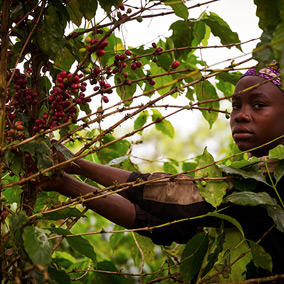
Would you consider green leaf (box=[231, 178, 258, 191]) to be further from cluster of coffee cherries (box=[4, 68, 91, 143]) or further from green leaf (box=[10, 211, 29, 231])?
green leaf (box=[10, 211, 29, 231])

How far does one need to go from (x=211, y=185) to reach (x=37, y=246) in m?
0.62

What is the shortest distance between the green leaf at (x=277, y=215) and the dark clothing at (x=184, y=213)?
0.12 m

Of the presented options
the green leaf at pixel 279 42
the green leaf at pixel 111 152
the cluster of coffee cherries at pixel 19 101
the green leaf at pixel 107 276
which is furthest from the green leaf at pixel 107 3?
the green leaf at pixel 107 276

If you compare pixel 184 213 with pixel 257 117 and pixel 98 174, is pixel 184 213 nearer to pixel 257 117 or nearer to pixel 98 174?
pixel 98 174

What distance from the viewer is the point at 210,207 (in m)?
1.48

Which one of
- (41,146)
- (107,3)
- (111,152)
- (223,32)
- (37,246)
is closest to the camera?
(37,246)

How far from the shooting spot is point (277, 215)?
1326mm

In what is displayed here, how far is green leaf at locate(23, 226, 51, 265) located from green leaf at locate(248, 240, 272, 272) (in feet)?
2.05

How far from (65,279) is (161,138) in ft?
42.4

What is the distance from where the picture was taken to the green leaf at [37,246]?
39.3 inches

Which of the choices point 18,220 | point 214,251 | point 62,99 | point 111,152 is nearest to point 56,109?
point 62,99

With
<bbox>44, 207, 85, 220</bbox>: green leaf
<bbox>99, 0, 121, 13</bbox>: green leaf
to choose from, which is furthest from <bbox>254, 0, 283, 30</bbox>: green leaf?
<bbox>44, 207, 85, 220</bbox>: green leaf

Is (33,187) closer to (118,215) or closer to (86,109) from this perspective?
(118,215)

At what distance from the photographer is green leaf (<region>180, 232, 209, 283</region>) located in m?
1.36
